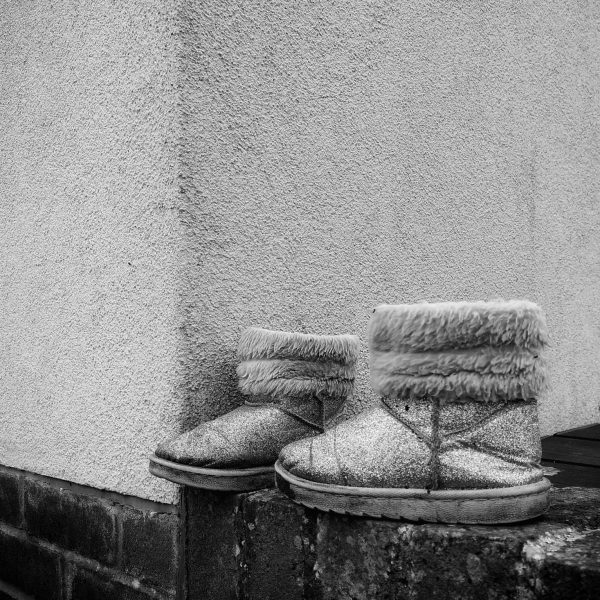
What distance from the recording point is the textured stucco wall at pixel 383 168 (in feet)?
4.26

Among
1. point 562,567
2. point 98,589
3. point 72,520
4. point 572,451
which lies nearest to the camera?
point 562,567

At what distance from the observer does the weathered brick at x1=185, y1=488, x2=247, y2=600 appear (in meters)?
1.12

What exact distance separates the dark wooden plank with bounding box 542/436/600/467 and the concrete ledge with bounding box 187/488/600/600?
640 mm

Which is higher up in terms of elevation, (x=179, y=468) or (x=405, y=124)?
(x=405, y=124)

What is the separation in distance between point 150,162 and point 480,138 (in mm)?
1309

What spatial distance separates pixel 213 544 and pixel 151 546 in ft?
0.61

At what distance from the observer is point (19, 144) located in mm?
1707

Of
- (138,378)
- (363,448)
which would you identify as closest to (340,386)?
(363,448)

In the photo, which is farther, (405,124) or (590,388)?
(590,388)

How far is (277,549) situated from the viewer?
1.04m

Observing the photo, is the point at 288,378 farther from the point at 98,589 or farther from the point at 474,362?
the point at 98,589

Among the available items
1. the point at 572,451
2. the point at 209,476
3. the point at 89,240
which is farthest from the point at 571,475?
the point at 89,240

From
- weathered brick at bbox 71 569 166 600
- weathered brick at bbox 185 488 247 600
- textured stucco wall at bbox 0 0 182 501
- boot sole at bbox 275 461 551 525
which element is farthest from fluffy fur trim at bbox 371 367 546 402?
weathered brick at bbox 71 569 166 600

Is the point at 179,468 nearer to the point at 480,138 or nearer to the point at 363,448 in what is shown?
the point at 363,448
